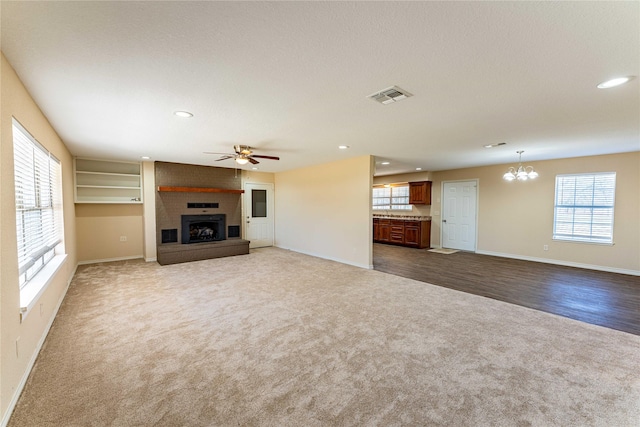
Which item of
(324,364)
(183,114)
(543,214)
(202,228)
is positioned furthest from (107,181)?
(543,214)

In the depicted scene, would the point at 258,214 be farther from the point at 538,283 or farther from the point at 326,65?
the point at 538,283

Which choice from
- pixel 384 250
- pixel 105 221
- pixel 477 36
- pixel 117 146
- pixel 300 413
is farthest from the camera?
pixel 384 250

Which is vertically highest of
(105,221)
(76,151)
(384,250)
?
(76,151)

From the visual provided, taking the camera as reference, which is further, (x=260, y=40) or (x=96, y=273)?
(x=96, y=273)

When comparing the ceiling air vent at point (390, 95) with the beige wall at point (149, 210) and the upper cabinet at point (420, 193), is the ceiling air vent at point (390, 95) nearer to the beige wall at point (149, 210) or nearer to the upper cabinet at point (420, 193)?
the beige wall at point (149, 210)

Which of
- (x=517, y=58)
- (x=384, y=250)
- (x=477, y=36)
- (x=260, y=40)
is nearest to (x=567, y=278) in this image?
(x=384, y=250)

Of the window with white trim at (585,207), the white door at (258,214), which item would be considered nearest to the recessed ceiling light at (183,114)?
the white door at (258,214)

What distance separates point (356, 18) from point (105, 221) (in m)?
7.14

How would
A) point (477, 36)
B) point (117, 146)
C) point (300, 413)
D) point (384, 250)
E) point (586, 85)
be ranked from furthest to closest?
1. point (384, 250)
2. point (117, 146)
3. point (586, 85)
4. point (300, 413)
5. point (477, 36)

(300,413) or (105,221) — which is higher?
(105,221)

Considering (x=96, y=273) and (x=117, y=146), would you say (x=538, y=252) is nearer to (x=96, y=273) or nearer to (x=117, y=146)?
(x=117, y=146)

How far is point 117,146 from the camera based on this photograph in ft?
15.3

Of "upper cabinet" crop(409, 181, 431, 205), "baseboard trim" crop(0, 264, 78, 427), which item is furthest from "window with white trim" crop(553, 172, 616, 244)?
"baseboard trim" crop(0, 264, 78, 427)

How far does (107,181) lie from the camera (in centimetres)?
614
